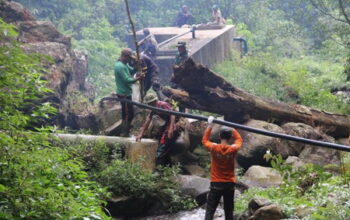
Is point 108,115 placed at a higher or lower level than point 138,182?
higher

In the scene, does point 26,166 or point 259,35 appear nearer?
point 26,166

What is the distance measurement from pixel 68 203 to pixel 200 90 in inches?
306

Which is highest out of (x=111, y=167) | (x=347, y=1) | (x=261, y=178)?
(x=347, y=1)

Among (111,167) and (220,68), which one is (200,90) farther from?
(220,68)

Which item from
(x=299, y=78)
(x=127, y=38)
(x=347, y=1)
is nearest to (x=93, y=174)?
(x=299, y=78)

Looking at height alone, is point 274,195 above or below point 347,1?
below

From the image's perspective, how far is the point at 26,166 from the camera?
4520 millimetres

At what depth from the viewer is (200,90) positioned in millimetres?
11945

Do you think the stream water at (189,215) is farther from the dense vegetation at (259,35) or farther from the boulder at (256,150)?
the dense vegetation at (259,35)

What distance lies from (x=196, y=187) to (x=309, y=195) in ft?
8.04

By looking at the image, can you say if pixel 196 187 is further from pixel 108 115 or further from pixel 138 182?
pixel 108 115

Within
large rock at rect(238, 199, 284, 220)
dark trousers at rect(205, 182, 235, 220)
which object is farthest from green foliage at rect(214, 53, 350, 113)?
dark trousers at rect(205, 182, 235, 220)

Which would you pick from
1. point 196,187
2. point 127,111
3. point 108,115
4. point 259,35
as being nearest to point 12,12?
point 108,115

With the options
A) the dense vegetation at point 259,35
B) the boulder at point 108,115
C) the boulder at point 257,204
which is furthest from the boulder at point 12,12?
the boulder at point 257,204
